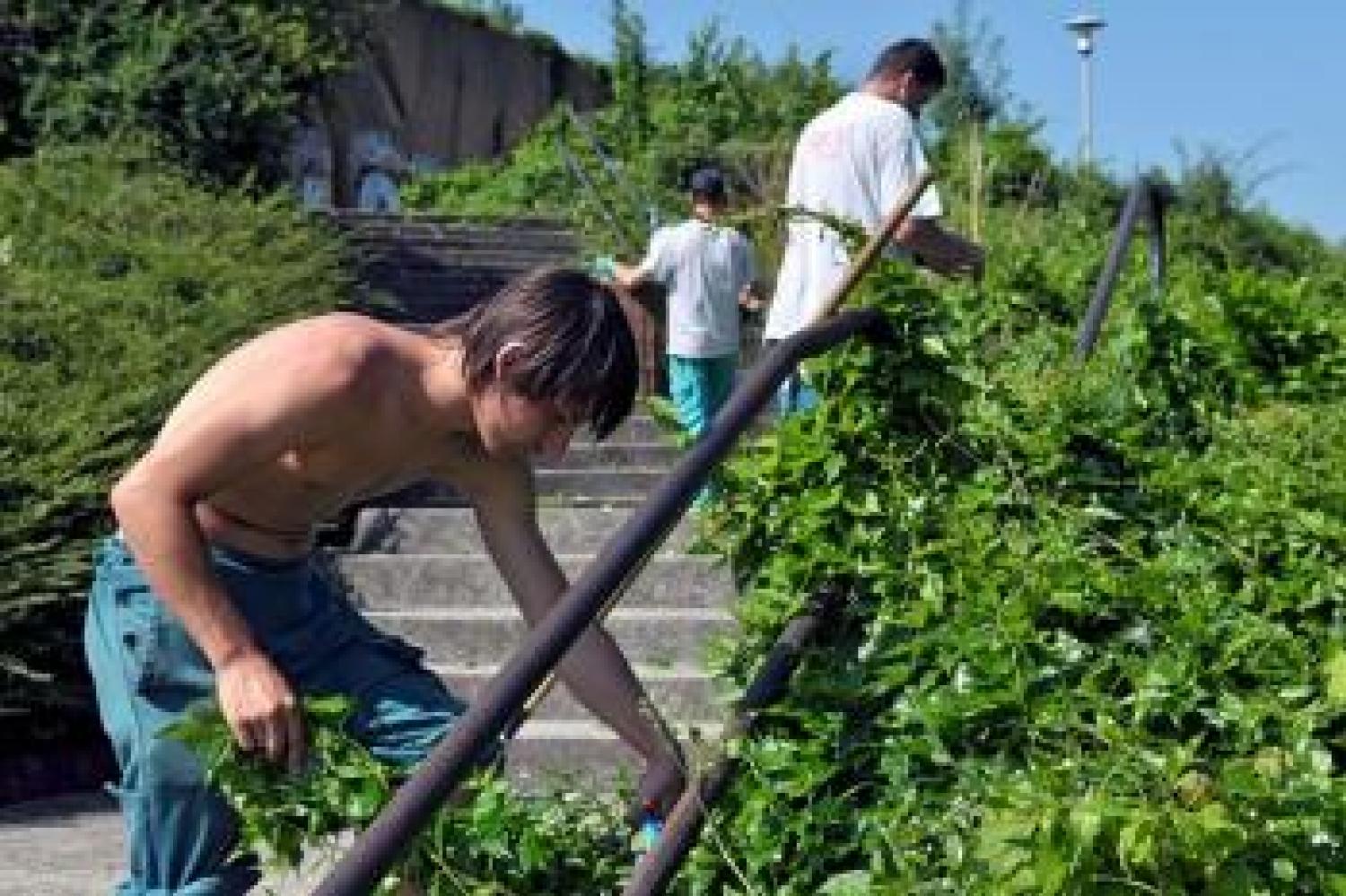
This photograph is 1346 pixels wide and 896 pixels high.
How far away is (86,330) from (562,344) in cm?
615

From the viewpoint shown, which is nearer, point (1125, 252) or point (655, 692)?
point (655, 692)

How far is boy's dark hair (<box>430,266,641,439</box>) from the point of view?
3.63 metres

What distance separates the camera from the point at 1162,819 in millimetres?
3268

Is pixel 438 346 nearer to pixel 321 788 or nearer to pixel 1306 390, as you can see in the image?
pixel 321 788

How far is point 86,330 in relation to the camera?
9.43m

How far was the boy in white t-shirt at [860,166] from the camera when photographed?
701 cm

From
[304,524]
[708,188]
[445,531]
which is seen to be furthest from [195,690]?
[708,188]

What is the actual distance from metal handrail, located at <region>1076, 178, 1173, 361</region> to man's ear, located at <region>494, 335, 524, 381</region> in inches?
121

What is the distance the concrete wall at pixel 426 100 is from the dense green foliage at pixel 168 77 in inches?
119

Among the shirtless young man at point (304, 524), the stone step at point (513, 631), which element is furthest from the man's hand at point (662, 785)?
the stone step at point (513, 631)

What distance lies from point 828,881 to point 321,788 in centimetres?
82

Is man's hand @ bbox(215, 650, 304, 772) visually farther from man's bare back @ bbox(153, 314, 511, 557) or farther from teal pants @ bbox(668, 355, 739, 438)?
teal pants @ bbox(668, 355, 739, 438)

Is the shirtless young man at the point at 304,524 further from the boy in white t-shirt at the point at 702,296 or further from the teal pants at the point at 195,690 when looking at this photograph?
the boy in white t-shirt at the point at 702,296

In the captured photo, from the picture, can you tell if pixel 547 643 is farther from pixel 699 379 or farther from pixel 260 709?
pixel 699 379
